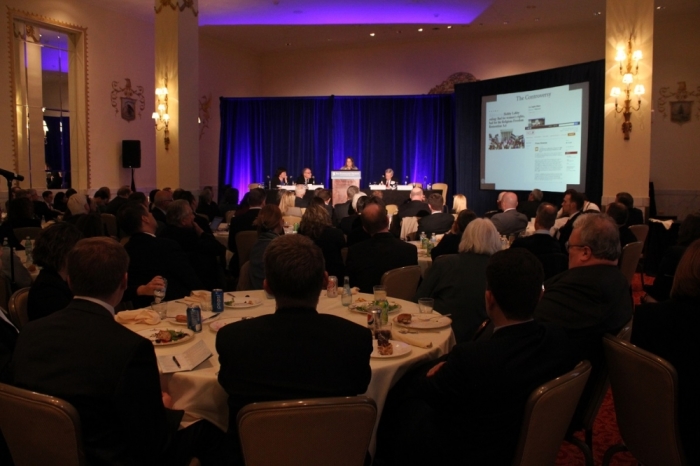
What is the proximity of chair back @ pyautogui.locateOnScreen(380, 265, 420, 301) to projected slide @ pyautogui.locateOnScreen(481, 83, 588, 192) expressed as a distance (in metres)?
8.52

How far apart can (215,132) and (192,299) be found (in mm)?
13681

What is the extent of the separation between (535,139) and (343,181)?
14.9 feet

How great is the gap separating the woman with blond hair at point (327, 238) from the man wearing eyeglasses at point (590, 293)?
2326mm

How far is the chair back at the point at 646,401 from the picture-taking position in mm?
2340

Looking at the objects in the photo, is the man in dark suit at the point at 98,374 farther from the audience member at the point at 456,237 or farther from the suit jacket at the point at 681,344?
the audience member at the point at 456,237

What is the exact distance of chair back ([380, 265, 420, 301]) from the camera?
14.6 ft

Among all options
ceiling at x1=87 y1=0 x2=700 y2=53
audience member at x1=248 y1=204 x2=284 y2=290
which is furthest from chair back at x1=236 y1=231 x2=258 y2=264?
ceiling at x1=87 y1=0 x2=700 y2=53

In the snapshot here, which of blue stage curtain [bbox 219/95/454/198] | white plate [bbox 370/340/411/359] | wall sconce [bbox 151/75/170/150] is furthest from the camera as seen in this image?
blue stage curtain [bbox 219/95/454/198]

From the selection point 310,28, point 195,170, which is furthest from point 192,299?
point 310,28

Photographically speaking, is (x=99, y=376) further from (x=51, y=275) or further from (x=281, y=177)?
(x=281, y=177)

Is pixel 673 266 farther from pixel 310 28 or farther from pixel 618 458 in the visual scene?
pixel 310 28

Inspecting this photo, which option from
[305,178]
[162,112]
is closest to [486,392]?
[162,112]

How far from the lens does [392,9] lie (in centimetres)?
1320

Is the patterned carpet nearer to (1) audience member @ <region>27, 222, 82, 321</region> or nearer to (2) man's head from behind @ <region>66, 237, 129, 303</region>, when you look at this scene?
(2) man's head from behind @ <region>66, 237, 129, 303</region>
